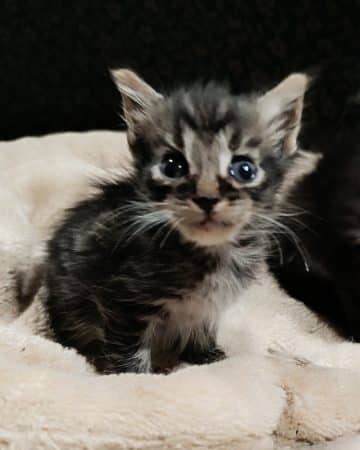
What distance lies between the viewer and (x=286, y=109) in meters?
1.39

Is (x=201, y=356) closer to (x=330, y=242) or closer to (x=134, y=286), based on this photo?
(x=134, y=286)

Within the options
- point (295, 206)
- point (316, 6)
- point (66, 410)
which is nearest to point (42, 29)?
point (316, 6)

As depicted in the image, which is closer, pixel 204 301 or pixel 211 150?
pixel 211 150

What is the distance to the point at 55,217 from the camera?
1.91 metres

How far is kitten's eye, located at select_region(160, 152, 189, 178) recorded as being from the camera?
1.24m

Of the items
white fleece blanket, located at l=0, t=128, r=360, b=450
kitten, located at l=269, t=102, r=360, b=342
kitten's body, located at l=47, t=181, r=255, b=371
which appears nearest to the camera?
white fleece blanket, located at l=0, t=128, r=360, b=450

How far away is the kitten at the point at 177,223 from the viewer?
1.22m

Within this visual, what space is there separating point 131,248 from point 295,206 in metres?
0.56

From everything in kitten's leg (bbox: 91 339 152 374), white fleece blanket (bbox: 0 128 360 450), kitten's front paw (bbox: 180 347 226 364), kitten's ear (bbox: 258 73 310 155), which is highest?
kitten's ear (bbox: 258 73 310 155)

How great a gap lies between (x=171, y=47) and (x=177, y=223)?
116 centimetres

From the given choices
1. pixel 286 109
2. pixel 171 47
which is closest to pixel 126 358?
pixel 286 109

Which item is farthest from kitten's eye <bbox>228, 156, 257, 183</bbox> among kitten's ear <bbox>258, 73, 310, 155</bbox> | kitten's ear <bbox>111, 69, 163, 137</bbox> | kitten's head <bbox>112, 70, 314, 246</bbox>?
kitten's ear <bbox>111, 69, 163, 137</bbox>

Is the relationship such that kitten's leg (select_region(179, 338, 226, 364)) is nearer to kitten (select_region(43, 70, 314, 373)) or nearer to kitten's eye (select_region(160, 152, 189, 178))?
kitten (select_region(43, 70, 314, 373))

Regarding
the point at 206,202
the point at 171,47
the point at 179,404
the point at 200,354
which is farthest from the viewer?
the point at 171,47
